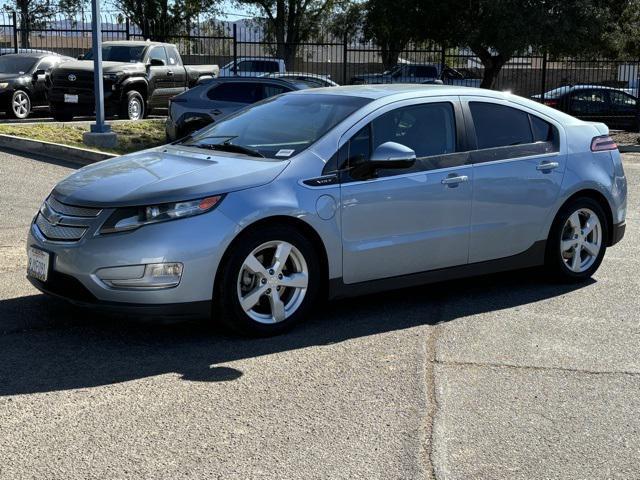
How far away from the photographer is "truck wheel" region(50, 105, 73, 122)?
19484 millimetres

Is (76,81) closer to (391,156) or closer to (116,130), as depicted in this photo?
(116,130)

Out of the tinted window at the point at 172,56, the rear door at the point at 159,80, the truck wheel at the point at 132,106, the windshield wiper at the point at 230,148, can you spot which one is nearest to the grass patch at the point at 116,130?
the truck wheel at the point at 132,106

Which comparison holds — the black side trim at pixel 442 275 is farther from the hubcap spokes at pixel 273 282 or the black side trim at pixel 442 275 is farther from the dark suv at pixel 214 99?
the dark suv at pixel 214 99

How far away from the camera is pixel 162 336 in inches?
228

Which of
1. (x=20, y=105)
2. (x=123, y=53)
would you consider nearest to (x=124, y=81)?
(x=123, y=53)

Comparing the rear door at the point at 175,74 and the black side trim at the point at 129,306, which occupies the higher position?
the rear door at the point at 175,74

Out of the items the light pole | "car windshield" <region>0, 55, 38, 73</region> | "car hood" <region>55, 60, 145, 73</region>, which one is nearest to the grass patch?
the light pole

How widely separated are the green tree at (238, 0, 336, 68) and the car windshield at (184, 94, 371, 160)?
42533mm

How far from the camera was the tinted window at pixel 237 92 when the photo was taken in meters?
14.8

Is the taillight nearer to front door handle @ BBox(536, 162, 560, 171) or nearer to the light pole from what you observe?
front door handle @ BBox(536, 162, 560, 171)

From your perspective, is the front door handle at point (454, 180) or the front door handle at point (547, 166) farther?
the front door handle at point (547, 166)

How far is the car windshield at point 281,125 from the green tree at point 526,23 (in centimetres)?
1678

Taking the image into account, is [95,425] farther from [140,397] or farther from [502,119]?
[502,119]

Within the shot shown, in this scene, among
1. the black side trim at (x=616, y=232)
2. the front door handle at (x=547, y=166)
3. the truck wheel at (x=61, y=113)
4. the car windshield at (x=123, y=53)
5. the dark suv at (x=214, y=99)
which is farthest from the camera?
the car windshield at (x=123, y=53)
